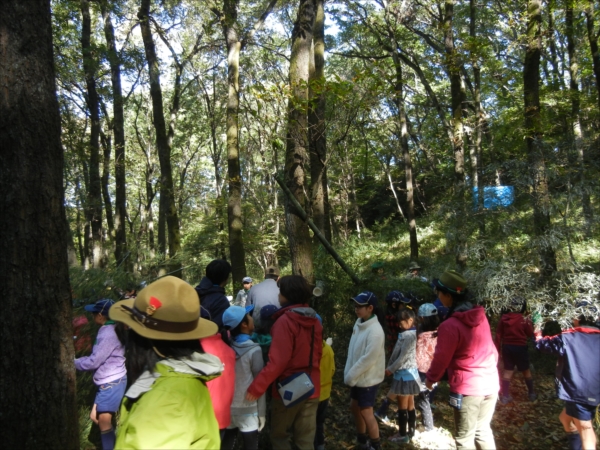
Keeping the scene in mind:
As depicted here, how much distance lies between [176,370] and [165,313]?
0.82 feet

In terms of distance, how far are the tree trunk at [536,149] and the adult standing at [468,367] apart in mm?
3371

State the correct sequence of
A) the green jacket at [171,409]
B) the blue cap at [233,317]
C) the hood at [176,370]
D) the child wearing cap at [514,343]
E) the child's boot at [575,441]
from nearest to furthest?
the green jacket at [171,409] → the hood at [176,370] → the blue cap at [233,317] → the child's boot at [575,441] → the child wearing cap at [514,343]

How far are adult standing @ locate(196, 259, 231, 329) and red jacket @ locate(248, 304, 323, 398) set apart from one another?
0.81 meters

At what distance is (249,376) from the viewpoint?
12.1 ft

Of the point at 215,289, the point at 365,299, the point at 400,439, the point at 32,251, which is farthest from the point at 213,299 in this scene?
the point at 400,439

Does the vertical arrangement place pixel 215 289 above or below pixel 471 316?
above

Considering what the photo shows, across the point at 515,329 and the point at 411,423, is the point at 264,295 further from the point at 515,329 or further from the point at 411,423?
the point at 515,329

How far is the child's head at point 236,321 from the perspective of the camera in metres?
3.67

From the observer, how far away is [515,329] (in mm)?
6258

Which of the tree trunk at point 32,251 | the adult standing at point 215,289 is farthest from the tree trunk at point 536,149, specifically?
the tree trunk at point 32,251

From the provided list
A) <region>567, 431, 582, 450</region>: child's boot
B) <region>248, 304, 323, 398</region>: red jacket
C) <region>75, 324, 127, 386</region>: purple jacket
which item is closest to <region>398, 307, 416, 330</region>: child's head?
<region>248, 304, 323, 398</region>: red jacket

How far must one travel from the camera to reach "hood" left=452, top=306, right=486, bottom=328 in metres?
3.76

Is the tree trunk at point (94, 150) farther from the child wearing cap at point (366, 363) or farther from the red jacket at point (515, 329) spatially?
the red jacket at point (515, 329)

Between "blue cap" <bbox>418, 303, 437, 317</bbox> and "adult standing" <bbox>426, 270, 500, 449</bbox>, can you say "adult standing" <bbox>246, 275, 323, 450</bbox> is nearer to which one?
"adult standing" <bbox>426, 270, 500, 449</bbox>
